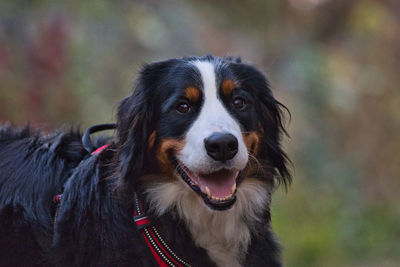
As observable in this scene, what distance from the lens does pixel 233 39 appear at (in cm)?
1148

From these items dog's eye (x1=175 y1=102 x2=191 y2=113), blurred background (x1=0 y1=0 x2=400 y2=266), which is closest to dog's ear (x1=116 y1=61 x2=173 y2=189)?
dog's eye (x1=175 y1=102 x2=191 y2=113)

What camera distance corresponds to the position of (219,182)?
10.0 ft

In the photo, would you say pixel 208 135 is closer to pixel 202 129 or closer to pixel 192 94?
pixel 202 129

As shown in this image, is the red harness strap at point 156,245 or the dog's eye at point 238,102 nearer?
the red harness strap at point 156,245

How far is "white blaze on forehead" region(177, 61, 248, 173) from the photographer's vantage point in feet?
9.57

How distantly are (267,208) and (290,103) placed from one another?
7.08 meters

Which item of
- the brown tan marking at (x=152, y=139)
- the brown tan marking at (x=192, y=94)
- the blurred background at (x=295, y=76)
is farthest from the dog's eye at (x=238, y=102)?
the blurred background at (x=295, y=76)

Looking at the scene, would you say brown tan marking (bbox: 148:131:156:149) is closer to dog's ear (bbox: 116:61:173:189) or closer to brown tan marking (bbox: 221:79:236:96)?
dog's ear (bbox: 116:61:173:189)

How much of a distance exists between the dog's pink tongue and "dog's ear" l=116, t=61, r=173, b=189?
0.34 metres

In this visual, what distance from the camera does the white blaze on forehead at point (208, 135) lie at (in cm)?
292

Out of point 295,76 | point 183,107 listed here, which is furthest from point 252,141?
point 295,76

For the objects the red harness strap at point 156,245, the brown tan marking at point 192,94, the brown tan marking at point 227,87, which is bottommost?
the red harness strap at point 156,245

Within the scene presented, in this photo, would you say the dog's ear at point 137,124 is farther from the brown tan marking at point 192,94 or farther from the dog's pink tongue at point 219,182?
the dog's pink tongue at point 219,182

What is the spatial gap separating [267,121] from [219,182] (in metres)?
0.56
